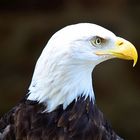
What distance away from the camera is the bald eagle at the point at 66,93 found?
4184mm

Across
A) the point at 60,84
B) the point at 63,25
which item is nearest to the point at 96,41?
the point at 60,84

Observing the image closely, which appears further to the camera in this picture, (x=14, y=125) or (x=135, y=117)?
(x=135, y=117)

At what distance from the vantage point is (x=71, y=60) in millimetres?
4176

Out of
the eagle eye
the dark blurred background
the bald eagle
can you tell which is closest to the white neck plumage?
the bald eagle

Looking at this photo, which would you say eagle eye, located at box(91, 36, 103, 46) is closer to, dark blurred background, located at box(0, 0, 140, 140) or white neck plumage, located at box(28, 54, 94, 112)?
white neck plumage, located at box(28, 54, 94, 112)

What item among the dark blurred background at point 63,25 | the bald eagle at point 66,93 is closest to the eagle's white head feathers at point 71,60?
the bald eagle at point 66,93

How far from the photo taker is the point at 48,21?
23.7ft

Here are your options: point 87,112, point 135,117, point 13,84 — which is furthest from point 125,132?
point 87,112

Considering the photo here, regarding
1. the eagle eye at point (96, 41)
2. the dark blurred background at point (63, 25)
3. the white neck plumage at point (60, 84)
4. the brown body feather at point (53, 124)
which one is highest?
the eagle eye at point (96, 41)

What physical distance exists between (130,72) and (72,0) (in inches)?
Answer: 36.5

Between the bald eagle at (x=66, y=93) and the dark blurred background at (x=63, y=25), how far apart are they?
291 cm

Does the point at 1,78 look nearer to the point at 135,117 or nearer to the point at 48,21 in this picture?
the point at 48,21

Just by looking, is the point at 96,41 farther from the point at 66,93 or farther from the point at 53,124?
the point at 53,124

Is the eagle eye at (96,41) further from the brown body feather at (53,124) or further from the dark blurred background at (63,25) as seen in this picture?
the dark blurred background at (63,25)
